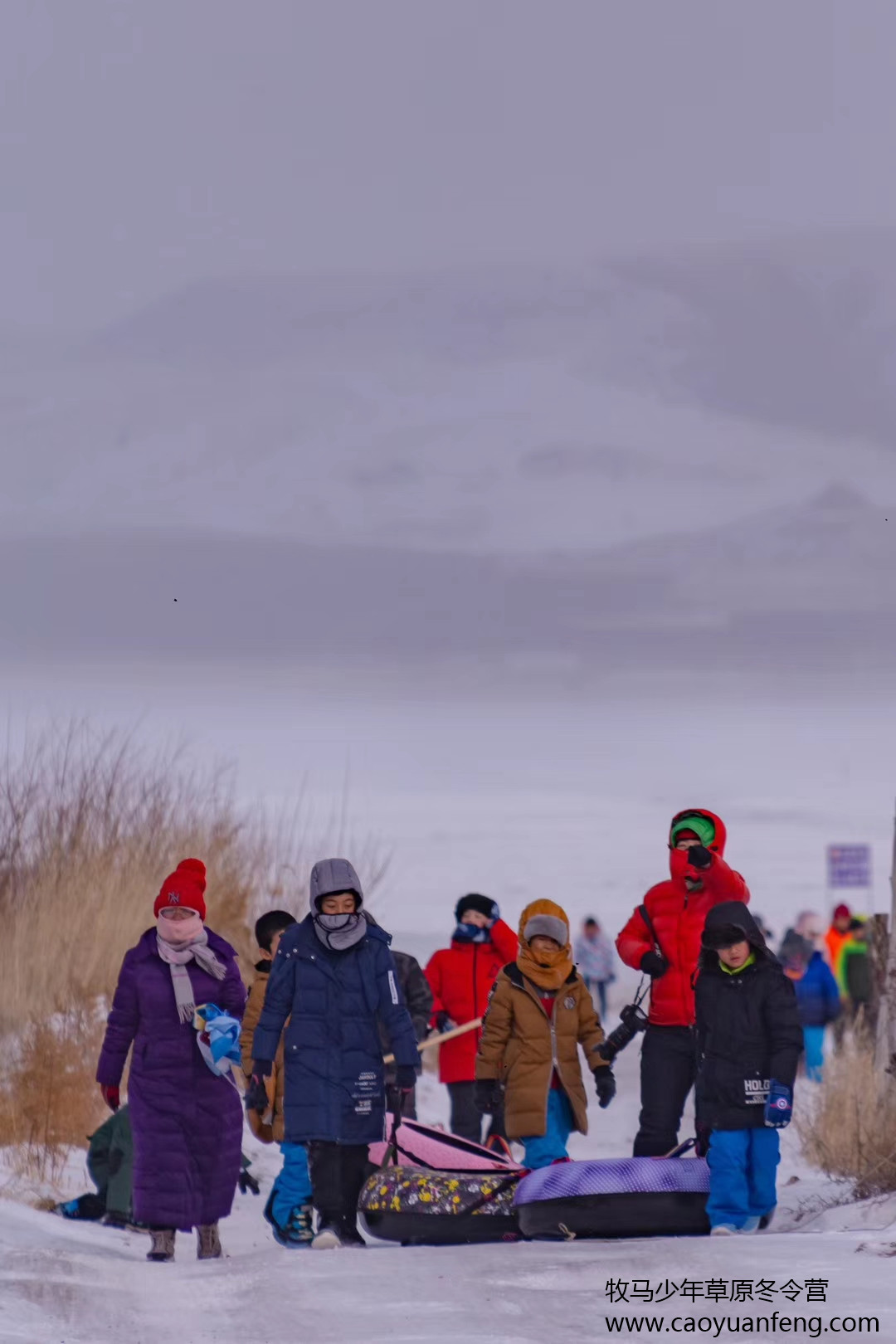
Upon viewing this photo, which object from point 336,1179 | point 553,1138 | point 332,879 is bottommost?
point 336,1179

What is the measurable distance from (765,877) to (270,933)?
7120cm

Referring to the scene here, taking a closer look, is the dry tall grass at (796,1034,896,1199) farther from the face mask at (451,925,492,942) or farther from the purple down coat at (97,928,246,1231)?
the purple down coat at (97,928,246,1231)

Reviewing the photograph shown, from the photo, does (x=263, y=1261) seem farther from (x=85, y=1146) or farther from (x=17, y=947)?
(x=17, y=947)

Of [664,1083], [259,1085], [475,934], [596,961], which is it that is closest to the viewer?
[259,1085]

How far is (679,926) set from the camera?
10.3 meters

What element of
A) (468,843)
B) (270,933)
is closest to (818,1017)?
(270,933)

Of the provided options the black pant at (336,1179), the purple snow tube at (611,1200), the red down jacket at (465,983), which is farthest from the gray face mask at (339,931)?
the red down jacket at (465,983)

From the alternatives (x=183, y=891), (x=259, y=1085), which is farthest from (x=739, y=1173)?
(x=183, y=891)

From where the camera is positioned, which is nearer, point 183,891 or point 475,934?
point 183,891

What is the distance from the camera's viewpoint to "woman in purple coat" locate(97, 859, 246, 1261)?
927 cm

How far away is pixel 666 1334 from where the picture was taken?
703 cm

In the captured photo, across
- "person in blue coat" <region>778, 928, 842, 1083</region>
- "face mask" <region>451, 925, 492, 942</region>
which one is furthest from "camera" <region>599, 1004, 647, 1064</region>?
"person in blue coat" <region>778, 928, 842, 1083</region>

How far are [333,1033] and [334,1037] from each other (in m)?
0.02

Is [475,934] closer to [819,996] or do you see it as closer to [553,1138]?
[553,1138]
